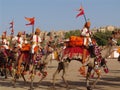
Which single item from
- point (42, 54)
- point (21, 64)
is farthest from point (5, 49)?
point (42, 54)

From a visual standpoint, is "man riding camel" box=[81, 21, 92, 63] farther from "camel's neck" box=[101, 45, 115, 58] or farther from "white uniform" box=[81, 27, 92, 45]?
"camel's neck" box=[101, 45, 115, 58]

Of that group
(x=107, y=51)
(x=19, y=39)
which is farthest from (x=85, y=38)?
(x=19, y=39)

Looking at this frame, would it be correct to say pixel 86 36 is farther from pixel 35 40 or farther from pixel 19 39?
pixel 19 39

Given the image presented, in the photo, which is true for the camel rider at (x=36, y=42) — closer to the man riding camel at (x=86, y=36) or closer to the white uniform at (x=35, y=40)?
the white uniform at (x=35, y=40)

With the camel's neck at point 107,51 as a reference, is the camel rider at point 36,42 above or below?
above

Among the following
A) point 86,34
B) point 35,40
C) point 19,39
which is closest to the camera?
point 86,34

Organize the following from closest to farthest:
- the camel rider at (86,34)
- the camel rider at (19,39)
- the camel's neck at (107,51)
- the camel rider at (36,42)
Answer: the camel's neck at (107,51) < the camel rider at (86,34) < the camel rider at (36,42) < the camel rider at (19,39)

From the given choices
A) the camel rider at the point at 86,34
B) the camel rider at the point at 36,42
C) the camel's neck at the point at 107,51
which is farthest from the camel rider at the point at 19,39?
the camel's neck at the point at 107,51

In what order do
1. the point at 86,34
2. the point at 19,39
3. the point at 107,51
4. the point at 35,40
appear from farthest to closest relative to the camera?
the point at 19,39
the point at 35,40
the point at 86,34
the point at 107,51

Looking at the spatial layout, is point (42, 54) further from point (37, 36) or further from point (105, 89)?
point (105, 89)

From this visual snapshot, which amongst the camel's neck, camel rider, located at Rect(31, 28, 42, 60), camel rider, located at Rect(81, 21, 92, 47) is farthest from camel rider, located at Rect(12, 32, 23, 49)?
the camel's neck

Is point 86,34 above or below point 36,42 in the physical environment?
above

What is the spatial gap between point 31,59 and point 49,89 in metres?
1.59

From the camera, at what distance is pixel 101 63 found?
1622 cm
